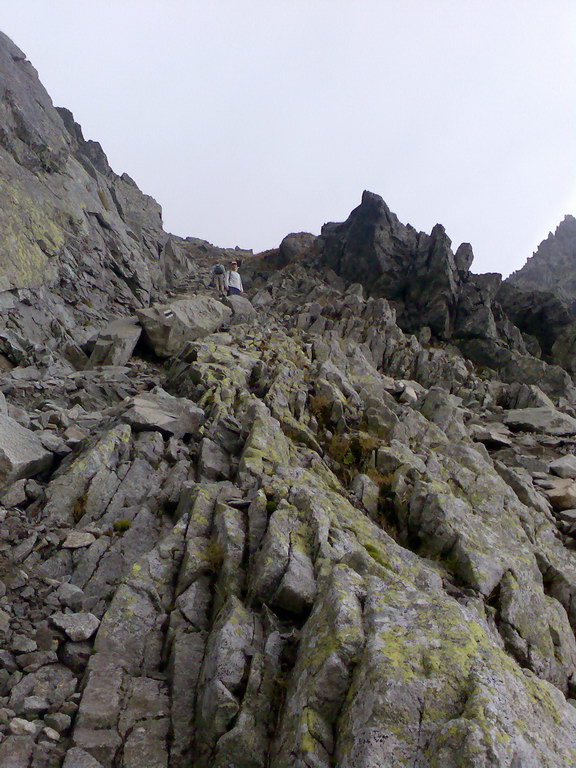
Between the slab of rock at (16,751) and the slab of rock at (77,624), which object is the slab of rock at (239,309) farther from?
the slab of rock at (16,751)

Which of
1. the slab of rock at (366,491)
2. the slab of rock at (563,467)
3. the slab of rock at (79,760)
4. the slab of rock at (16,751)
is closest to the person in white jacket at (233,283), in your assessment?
the slab of rock at (563,467)

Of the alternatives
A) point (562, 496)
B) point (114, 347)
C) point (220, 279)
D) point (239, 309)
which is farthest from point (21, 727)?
point (220, 279)

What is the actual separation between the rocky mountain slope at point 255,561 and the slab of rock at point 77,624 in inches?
2.3

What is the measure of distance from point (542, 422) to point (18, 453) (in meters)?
29.5

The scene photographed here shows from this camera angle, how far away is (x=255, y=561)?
8.59 metres

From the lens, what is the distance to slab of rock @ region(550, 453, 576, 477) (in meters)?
23.0

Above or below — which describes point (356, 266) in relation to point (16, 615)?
above

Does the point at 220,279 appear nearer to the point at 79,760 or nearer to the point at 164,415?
the point at 164,415

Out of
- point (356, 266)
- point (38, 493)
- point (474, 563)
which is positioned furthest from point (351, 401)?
point (356, 266)

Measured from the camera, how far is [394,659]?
5.82m

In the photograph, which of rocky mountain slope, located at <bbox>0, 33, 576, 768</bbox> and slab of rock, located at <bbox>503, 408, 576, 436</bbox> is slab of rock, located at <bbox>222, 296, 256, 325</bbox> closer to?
rocky mountain slope, located at <bbox>0, 33, 576, 768</bbox>

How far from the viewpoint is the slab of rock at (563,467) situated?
22984mm

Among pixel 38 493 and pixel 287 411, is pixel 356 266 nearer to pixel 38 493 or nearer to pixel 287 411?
pixel 287 411

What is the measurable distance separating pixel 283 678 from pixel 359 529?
4.61 m
